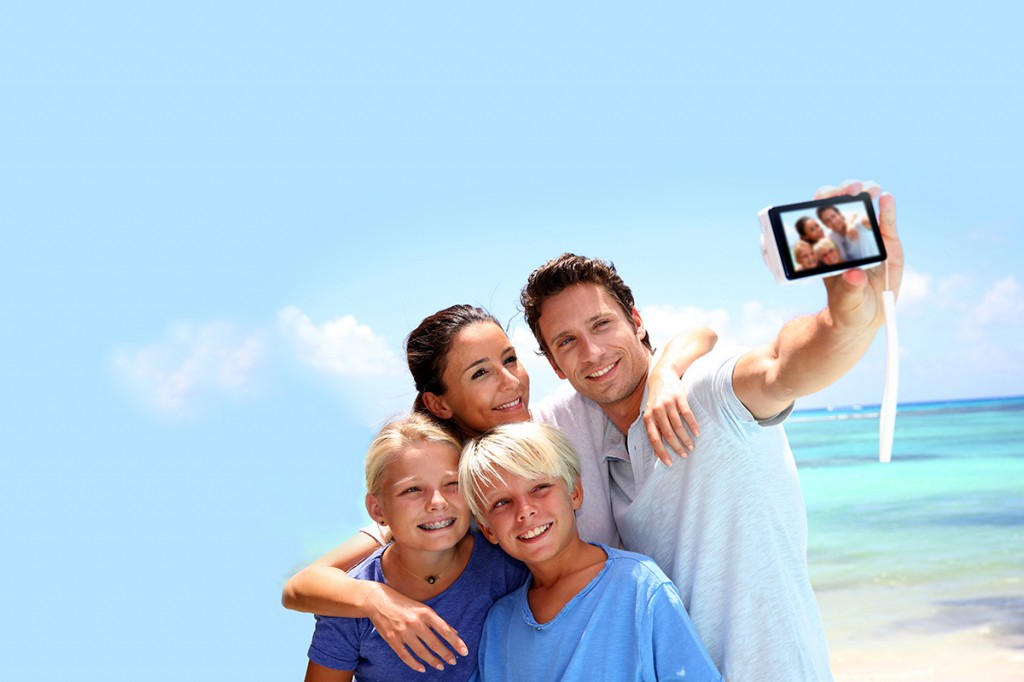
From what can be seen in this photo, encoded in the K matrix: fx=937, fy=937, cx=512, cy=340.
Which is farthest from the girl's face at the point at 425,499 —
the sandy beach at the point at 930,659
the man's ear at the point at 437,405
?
the sandy beach at the point at 930,659

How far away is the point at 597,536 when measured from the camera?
119 inches

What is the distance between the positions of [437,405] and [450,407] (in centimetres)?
7

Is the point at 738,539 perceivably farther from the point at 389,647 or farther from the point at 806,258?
the point at 389,647

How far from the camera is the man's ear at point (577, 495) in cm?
289

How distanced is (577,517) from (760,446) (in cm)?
67

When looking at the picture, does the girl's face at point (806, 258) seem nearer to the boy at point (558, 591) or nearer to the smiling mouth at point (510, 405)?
the boy at point (558, 591)

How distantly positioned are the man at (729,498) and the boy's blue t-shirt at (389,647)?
0.39m

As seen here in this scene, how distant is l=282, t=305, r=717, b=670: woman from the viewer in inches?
106

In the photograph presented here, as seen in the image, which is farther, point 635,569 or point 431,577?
point 431,577

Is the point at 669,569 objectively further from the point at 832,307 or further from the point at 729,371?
the point at 832,307

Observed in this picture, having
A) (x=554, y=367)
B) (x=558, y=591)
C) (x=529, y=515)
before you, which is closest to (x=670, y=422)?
(x=529, y=515)

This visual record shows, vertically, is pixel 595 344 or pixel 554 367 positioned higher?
pixel 595 344

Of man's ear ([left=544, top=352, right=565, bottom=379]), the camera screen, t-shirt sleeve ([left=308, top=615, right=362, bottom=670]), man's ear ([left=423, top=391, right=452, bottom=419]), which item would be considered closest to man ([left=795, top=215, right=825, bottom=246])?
the camera screen

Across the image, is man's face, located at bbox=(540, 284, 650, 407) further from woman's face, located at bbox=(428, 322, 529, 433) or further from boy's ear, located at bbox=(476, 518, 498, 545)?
boy's ear, located at bbox=(476, 518, 498, 545)
